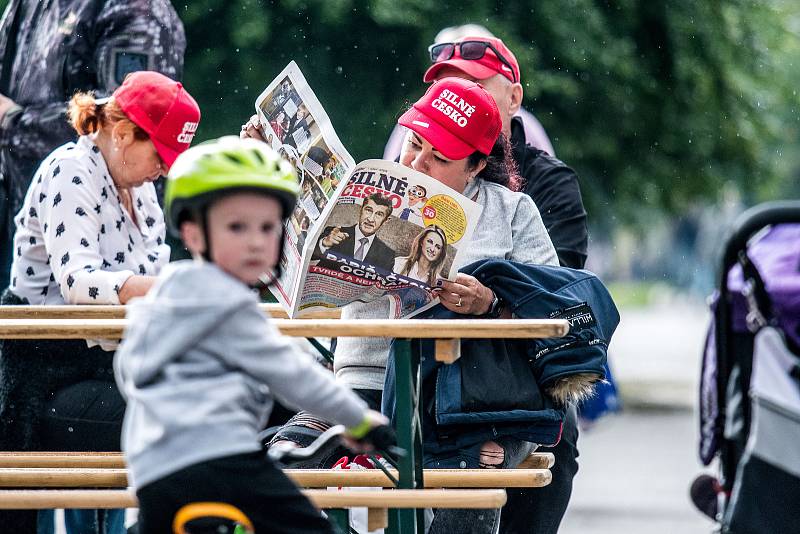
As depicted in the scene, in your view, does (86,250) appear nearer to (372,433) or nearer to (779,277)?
(372,433)

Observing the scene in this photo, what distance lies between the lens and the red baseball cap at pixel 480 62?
16.3ft

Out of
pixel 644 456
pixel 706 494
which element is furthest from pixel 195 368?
pixel 644 456

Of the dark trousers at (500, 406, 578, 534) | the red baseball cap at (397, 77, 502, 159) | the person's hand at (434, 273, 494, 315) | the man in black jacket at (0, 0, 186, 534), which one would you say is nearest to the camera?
the person's hand at (434, 273, 494, 315)

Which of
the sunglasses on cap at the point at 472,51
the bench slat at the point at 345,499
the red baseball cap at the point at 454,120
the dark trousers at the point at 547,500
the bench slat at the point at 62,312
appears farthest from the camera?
the sunglasses on cap at the point at 472,51

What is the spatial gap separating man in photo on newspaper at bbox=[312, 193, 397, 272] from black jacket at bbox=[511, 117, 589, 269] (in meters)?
0.99

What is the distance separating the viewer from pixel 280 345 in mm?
2973

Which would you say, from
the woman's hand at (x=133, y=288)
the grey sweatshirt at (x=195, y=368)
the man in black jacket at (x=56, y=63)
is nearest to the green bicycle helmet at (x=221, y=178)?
the grey sweatshirt at (x=195, y=368)

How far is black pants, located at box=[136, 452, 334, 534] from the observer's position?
2920 millimetres

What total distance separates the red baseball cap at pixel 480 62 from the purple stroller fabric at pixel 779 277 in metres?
1.04

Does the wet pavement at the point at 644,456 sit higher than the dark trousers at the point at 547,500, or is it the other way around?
the dark trousers at the point at 547,500

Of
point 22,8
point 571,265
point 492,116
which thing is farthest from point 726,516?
point 22,8

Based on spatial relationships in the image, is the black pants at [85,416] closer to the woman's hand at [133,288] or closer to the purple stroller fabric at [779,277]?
the woman's hand at [133,288]

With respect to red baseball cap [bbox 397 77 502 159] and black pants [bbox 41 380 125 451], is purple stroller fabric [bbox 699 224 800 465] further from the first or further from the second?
black pants [bbox 41 380 125 451]

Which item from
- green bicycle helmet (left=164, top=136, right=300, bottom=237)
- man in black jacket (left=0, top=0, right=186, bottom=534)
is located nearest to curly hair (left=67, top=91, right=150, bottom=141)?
man in black jacket (left=0, top=0, right=186, bottom=534)
